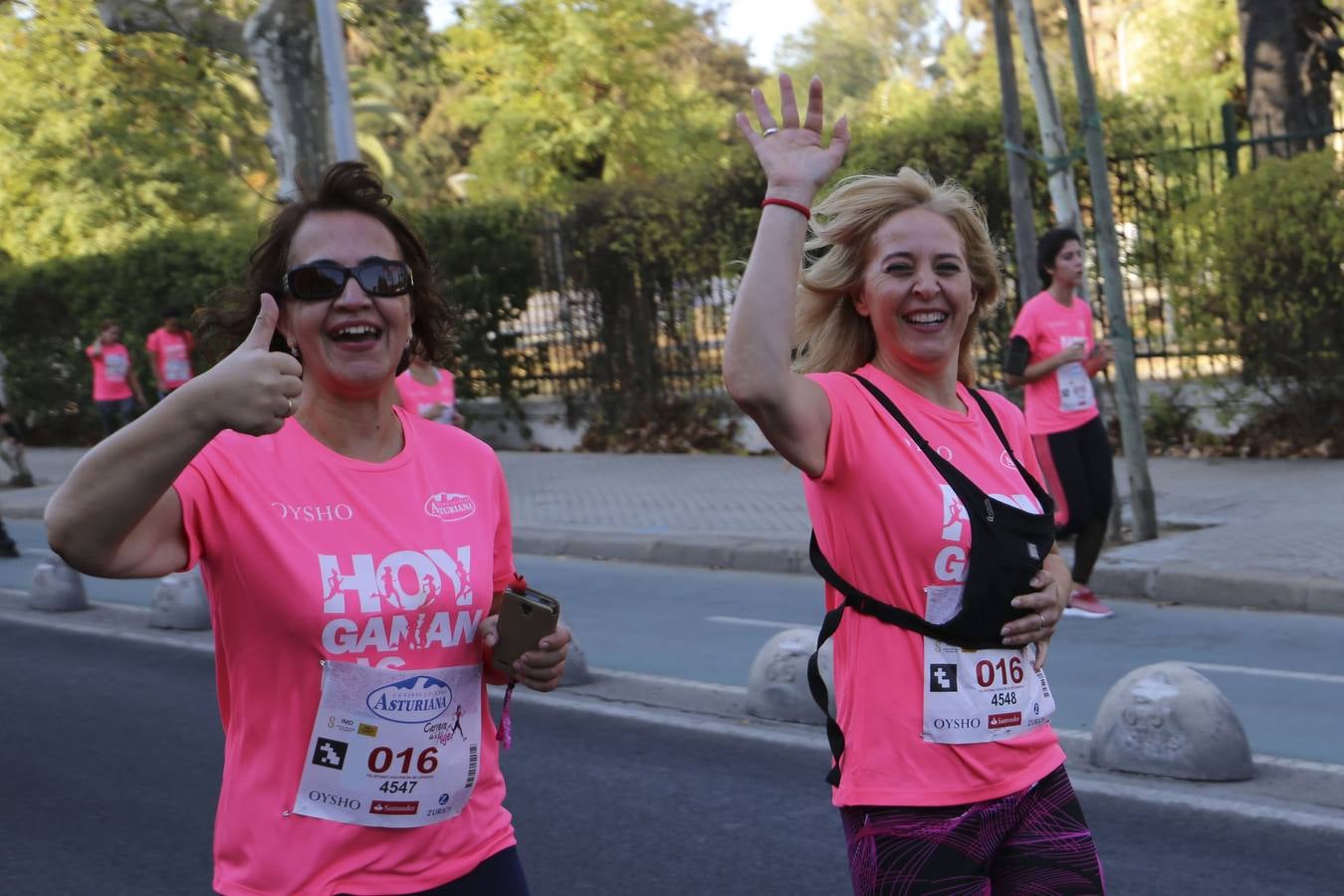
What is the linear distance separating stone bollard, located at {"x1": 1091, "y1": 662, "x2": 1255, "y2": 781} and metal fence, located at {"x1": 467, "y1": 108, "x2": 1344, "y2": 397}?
6229mm

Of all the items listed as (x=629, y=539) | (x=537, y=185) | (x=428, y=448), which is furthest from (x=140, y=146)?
(x=428, y=448)

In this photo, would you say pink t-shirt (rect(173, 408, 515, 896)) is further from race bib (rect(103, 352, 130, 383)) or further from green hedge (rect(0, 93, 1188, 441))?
race bib (rect(103, 352, 130, 383))

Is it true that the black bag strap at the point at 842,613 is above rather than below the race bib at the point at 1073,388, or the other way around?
below

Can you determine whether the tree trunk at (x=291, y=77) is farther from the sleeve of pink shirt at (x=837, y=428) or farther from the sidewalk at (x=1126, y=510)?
the sleeve of pink shirt at (x=837, y=428)

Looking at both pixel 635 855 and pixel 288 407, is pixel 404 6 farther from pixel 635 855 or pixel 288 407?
pixel 288 407

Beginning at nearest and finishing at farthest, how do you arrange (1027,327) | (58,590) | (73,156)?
(1027,327) → (58,590) → (73,156)

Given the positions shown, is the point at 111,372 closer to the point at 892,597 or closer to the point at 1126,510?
the point at 1126,510

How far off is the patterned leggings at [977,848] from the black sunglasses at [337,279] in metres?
1.21

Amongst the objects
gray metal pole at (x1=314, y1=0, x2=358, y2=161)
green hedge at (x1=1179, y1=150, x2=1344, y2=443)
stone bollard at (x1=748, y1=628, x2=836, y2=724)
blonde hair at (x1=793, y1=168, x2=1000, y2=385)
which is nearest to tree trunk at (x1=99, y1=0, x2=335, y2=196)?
gray metal pole at (x1=314, y1=0, x2=358, y2=161)

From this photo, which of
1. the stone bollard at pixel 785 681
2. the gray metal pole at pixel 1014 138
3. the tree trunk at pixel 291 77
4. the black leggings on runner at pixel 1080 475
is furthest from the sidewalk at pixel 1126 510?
the tree trunk at pixel 291 77

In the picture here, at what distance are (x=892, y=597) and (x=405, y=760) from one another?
2.93ft

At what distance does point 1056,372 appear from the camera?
839 cm

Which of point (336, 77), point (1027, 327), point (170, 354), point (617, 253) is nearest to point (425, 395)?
point (1027, 327)

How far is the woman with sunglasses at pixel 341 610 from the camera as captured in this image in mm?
2508
